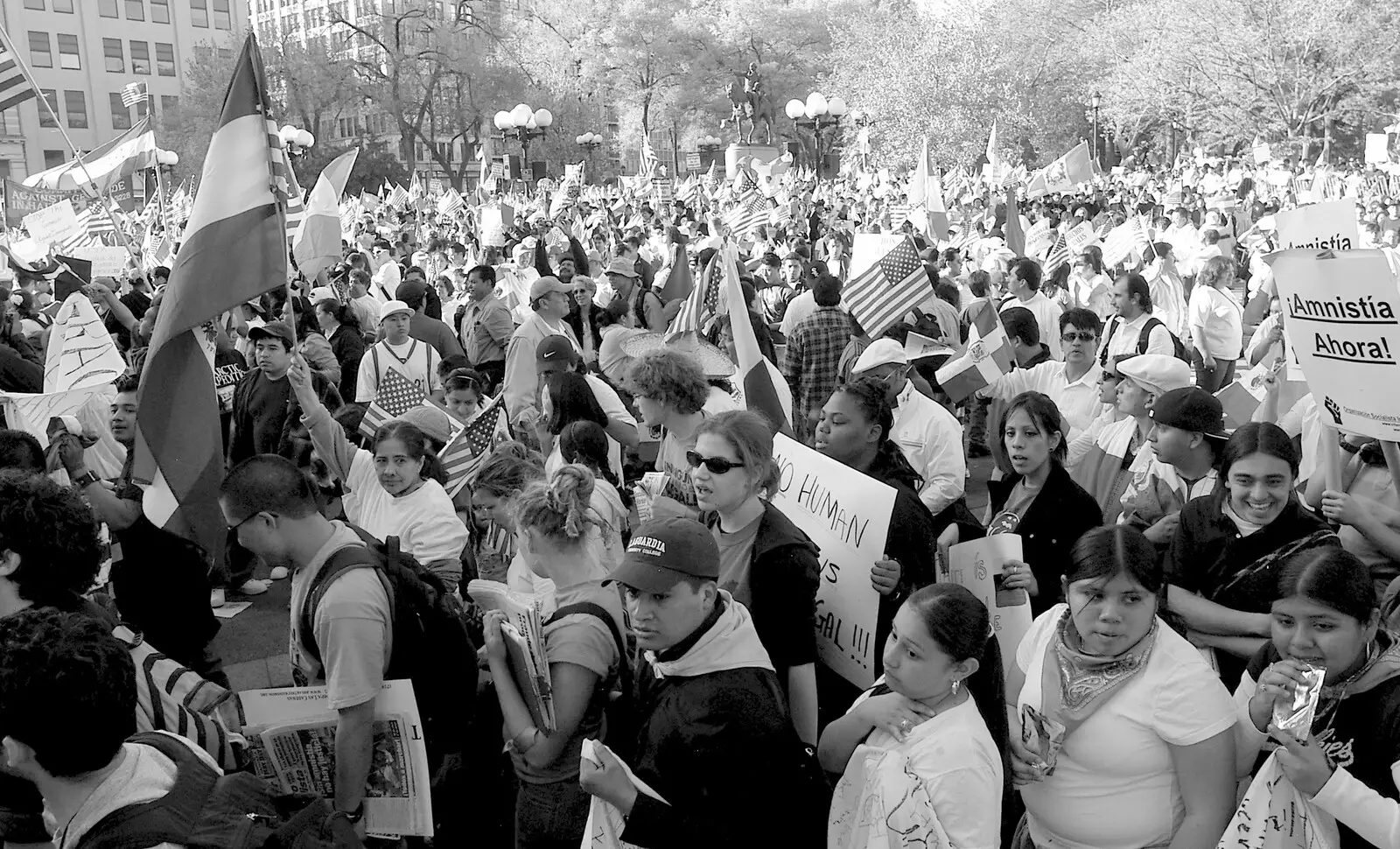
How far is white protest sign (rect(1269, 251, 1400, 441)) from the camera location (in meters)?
3.21

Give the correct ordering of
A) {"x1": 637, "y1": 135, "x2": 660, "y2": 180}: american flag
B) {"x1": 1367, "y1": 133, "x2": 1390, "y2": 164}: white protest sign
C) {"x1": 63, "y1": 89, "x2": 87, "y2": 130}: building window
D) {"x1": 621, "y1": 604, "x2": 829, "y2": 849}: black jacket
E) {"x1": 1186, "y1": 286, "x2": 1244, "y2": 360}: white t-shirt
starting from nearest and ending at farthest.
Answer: {"x1": 621, "y1": 604, "x2": 829, "y2": 849}: black jacket → {"x1": 1186, "y1": 286, "x2": 1244, "y2": 360}: white t-shirt → {"x1": 1367, "y1": 133, "x2": 1390, "y2": 164}: white protest sign → {"x1": 637, "y1": 135, "x2": 660, "y2": 180}: american flag → {"x1": 63, "y1": 89, "x2": 87, "y2": 130}: building window

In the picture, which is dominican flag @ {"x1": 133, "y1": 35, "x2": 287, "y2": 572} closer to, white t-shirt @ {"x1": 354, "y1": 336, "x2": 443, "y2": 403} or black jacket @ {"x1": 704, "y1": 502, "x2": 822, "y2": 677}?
black jacket @ {"x1": 704, "y1": 502, "x2": 822, "y2": 677}

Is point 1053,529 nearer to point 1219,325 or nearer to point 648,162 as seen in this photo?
point 1219,325

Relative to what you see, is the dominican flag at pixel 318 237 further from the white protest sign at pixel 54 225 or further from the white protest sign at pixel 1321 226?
the white protest sign at pixel 1321 226

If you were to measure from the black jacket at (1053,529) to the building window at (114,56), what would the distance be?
7936cm

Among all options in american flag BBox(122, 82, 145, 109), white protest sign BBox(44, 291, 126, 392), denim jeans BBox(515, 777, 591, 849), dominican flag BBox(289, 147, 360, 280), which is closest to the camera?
denim jeans BBox(515, 777, 591, 849)

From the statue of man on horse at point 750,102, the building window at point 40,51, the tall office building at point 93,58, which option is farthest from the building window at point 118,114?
the statue of man on horse at point 750,102

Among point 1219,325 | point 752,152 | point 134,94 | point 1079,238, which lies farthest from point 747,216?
point 752,152

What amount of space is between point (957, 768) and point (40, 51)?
79.0m

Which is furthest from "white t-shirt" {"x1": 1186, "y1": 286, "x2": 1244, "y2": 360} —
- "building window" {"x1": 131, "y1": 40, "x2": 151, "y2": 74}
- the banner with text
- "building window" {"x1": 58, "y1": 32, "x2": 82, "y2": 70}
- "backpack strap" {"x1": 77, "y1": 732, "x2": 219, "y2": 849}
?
"building window" {"x1": 131, "y1": 40, "x2": 151, "y2": 74}

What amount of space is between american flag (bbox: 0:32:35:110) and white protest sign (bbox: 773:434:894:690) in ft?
28.5

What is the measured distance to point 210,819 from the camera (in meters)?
2.21

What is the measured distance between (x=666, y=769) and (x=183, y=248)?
2.85 meters

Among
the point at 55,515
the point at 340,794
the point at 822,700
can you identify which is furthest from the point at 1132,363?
the point at 55,515
